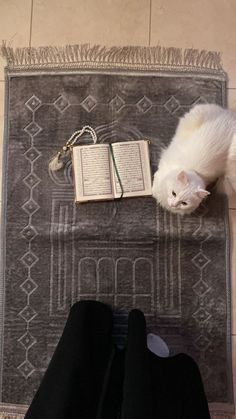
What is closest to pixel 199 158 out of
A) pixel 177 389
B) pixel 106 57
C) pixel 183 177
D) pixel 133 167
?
pixel 183 177

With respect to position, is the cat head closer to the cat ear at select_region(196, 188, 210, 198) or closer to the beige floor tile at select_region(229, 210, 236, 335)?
the cat ear at select_region(196, 188, 210, 198)

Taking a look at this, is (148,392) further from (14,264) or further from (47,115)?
(47,115)

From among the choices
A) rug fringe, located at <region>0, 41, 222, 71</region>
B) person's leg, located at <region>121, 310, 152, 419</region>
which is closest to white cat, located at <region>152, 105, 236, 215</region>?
rug fringe, located at <region>0, 41, 222, 71</region>

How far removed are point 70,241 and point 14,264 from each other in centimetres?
19

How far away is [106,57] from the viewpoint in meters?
1.34

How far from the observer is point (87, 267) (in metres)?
1.28

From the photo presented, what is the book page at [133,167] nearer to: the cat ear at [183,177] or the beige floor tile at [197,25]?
the cat ear at [183,177]

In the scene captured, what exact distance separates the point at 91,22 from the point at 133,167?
0.51 m

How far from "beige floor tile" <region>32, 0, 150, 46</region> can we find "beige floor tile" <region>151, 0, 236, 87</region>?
0.05 meters

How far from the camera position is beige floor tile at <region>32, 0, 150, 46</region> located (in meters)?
1.36

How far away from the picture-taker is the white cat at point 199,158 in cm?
109

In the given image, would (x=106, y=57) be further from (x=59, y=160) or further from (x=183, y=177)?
(x=183, y=177)

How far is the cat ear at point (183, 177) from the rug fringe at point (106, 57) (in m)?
0.47

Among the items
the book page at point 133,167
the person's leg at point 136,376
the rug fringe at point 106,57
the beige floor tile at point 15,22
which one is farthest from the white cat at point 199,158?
the beige floor tile at point 15,22
